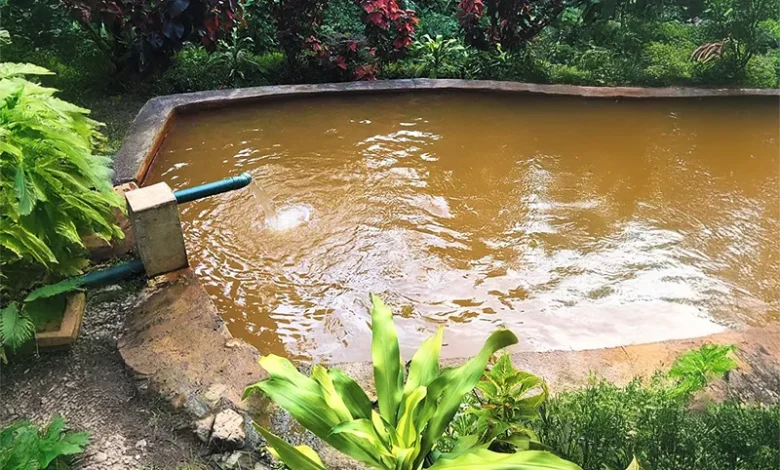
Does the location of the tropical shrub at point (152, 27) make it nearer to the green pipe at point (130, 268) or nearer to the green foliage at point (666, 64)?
the green pipe at point (130, 268)

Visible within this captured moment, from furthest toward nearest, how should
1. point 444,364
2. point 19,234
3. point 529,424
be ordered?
point 444,364, point 19,234, point 529,424

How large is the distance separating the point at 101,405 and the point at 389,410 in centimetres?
129

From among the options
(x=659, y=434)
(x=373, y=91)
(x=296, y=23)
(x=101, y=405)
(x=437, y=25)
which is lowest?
(x=101, y=405)

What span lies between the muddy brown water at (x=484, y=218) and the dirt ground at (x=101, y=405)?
2.16ft

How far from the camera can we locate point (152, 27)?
5.46 m

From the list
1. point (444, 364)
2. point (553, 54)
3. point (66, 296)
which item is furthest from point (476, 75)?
point (66, 296)

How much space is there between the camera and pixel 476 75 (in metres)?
6.36

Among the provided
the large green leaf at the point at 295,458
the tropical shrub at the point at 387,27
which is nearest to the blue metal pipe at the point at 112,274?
the large green leaf at the point at 295,458

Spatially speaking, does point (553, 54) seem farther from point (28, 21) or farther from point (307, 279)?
point (28, 21)

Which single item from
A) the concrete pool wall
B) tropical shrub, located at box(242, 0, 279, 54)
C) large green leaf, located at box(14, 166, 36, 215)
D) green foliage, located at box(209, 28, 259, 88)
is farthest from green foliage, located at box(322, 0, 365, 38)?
large green leaf, located at box(14, 166, 36, 215)

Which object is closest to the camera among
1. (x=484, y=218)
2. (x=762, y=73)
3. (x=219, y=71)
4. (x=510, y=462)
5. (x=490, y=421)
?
(x=510, y=462)

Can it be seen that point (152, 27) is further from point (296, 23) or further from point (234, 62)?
point (296, 23)

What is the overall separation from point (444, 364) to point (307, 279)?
3.60 feet

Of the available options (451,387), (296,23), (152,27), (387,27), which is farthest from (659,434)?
(152,27)
